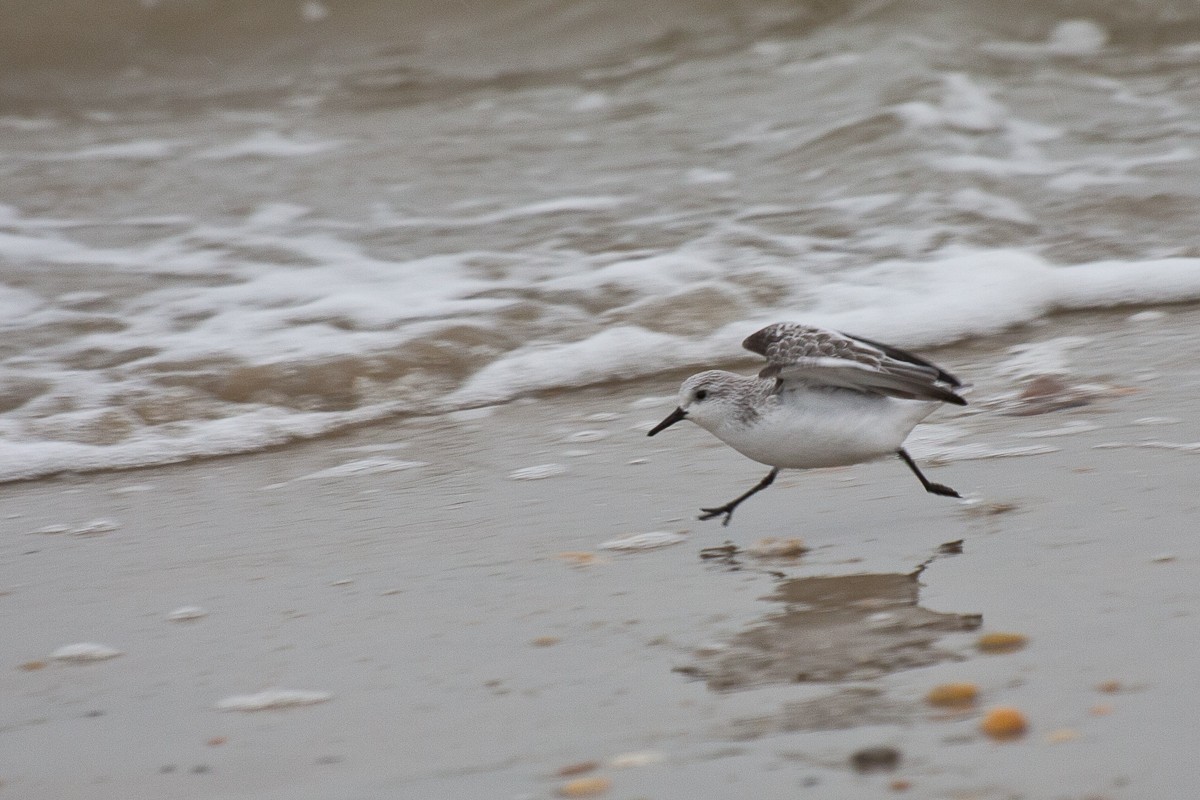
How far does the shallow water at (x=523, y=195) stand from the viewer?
5.88 m

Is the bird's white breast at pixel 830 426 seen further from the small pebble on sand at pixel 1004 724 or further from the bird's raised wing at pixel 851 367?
the small pebble on sand at pixel 1004 724

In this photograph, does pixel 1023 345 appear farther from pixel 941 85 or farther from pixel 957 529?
pixel 941 85

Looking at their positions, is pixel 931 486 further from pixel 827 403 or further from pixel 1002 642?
pixel 1002 642

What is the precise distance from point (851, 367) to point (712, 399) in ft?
1.57

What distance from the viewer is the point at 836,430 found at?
356cm

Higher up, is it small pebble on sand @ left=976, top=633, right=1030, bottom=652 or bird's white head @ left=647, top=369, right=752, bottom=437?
bird's white head @ left=647, top=369, right=752, bottom=437

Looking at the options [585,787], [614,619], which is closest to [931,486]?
[614,619]

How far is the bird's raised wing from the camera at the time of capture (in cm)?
343

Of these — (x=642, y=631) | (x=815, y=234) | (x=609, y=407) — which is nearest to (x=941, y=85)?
(x=815, y=234)

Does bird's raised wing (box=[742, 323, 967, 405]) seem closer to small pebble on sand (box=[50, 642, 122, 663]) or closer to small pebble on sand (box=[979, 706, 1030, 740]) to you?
small pebble on sand (box=[979, 706, 1030, 740])

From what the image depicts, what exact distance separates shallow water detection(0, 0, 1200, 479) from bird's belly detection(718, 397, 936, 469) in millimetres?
2117

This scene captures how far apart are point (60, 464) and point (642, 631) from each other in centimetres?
286

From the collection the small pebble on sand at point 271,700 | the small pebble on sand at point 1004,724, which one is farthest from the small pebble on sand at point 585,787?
the small pebble on sand at point 271,700

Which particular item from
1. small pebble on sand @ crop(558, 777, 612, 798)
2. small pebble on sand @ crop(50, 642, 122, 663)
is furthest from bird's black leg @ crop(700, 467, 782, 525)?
Answer: small pebble on sand @ crop(558, 777, 612, 798)
